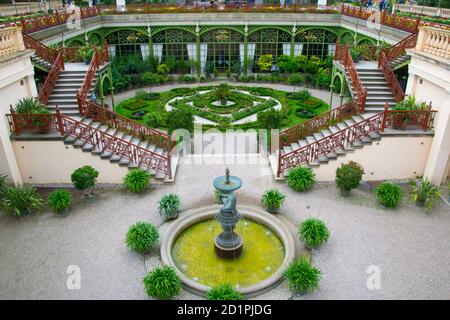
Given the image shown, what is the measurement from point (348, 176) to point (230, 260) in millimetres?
5167

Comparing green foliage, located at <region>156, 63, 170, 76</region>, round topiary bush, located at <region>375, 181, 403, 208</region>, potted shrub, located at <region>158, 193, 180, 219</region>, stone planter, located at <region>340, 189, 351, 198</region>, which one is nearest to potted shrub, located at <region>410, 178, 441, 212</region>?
round topiary bush, located at <region>375, 181, 403, 208</region>

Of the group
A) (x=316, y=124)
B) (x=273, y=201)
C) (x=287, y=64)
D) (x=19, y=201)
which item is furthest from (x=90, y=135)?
(x=287, y=64)

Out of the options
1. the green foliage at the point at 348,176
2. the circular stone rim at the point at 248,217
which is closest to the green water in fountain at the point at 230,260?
the circular stone rim at the point at 248,217

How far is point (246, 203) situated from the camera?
42.1ft

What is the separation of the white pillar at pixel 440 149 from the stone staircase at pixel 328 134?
1946 mm

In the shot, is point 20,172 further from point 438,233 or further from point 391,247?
point 438,233

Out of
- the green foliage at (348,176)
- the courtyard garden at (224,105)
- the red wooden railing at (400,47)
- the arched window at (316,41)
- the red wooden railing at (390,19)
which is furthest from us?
the arched window at (316,41)

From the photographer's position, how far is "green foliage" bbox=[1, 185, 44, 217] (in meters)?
11.9

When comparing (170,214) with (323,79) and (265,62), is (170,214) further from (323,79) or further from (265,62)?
(265,62)

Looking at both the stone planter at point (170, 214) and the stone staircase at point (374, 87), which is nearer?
the stone planter at point (170, 214)

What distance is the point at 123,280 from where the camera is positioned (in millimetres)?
9383

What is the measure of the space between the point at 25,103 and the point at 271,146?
9.74m

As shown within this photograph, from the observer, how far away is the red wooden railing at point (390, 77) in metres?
16.1

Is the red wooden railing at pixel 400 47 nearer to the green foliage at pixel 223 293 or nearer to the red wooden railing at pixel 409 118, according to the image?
the red wooden railing at pixel 409 118
